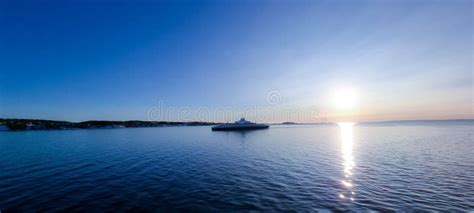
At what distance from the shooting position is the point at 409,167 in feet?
81.4

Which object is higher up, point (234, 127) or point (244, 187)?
point (234, 127)

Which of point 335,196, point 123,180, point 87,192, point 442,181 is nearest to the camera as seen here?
point 335,196

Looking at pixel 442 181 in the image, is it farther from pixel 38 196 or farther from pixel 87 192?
pixel 38 196

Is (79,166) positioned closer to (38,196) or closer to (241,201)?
(38,196)

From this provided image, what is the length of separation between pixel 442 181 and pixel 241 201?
62.7ft

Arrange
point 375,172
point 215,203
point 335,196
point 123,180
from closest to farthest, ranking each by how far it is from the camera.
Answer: point 215,203, point 335,196, point 123,180, point 375,172

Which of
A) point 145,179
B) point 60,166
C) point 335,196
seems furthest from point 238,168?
point 60,166

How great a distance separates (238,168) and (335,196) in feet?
41.5

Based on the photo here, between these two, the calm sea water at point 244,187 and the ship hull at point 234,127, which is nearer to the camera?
the calm sea water at point 244,187

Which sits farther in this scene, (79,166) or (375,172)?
(79,166)

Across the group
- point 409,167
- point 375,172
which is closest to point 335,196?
point 375,172

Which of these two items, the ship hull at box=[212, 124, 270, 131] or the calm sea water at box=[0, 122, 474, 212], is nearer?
the calm sea water at box=[0, 122, 474, 212]

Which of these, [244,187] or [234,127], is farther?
[234,127]

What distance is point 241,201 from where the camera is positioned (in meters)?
14.7
